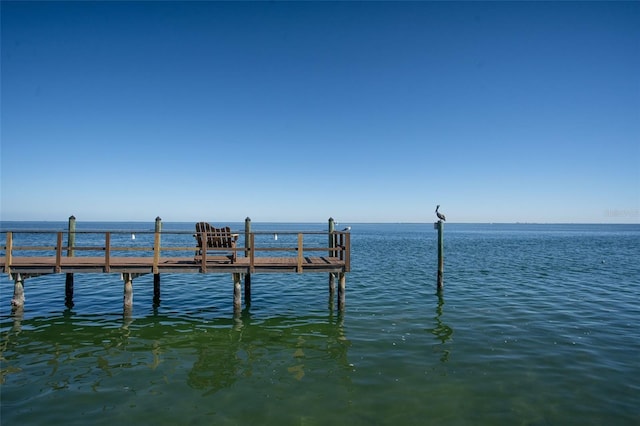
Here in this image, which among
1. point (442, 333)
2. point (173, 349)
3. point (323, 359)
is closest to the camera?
point (323, 359)

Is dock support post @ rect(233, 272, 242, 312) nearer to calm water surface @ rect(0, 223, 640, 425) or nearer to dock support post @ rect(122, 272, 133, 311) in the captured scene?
calm water surface @ rect(0, 223, 640, 425)

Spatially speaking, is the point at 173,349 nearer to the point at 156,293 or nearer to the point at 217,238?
the point at 217,238

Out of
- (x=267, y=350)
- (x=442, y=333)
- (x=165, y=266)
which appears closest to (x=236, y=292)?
(x=165, y=266)

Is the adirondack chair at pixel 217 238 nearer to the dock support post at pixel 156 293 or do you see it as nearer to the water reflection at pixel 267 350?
the water reflection at pixel 267 350

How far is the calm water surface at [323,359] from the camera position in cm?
658

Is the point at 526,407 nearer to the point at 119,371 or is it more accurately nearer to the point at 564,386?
the point at 564,386

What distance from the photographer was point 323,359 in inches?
356

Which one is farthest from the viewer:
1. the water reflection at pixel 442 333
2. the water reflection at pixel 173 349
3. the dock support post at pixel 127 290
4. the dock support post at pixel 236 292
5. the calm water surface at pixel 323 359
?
the dock support post at pixel 236 292

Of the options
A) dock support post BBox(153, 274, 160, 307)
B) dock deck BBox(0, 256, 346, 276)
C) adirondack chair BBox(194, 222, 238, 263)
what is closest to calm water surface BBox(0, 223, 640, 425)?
dock support post BBox(153, 274, 160, 307)

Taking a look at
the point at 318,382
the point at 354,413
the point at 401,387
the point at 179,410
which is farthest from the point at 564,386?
the point at 179,410

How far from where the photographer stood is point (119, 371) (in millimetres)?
Answer: 8172

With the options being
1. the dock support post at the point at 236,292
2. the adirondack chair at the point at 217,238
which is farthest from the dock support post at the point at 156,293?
the dock support post at the point at 236,292

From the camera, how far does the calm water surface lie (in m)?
6.58

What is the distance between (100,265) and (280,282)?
30.6 ft
